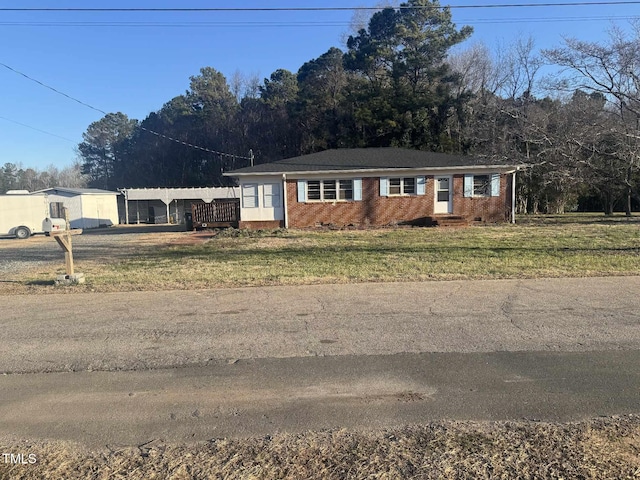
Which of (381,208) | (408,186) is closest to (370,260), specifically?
(381,208)

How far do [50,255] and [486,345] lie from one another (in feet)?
49.6

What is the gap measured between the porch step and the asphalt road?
1458 centimetres

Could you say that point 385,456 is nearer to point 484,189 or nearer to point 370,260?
point 370,260

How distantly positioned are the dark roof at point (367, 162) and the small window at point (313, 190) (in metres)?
0.68

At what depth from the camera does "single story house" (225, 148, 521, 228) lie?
23062 millimetres

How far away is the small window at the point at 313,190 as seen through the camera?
23.4 meters

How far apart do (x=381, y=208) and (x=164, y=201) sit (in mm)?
21722

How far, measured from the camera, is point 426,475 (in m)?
2.69

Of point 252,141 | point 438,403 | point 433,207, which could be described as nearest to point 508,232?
point 433,207

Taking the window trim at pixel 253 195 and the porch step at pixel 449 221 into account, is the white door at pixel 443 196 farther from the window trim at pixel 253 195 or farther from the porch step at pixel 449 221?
the window trim at pixel 253 195

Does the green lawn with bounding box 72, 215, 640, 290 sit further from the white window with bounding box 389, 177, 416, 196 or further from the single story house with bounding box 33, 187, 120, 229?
the single story house with bounding box 33, 187, 120, 229

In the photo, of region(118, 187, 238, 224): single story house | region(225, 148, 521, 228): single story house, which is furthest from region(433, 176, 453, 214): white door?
region(118, 187, 238, 224): single story house

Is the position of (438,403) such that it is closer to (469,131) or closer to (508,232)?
(508,232)

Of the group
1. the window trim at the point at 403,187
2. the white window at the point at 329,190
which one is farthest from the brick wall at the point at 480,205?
the white window at the point at 329,190
